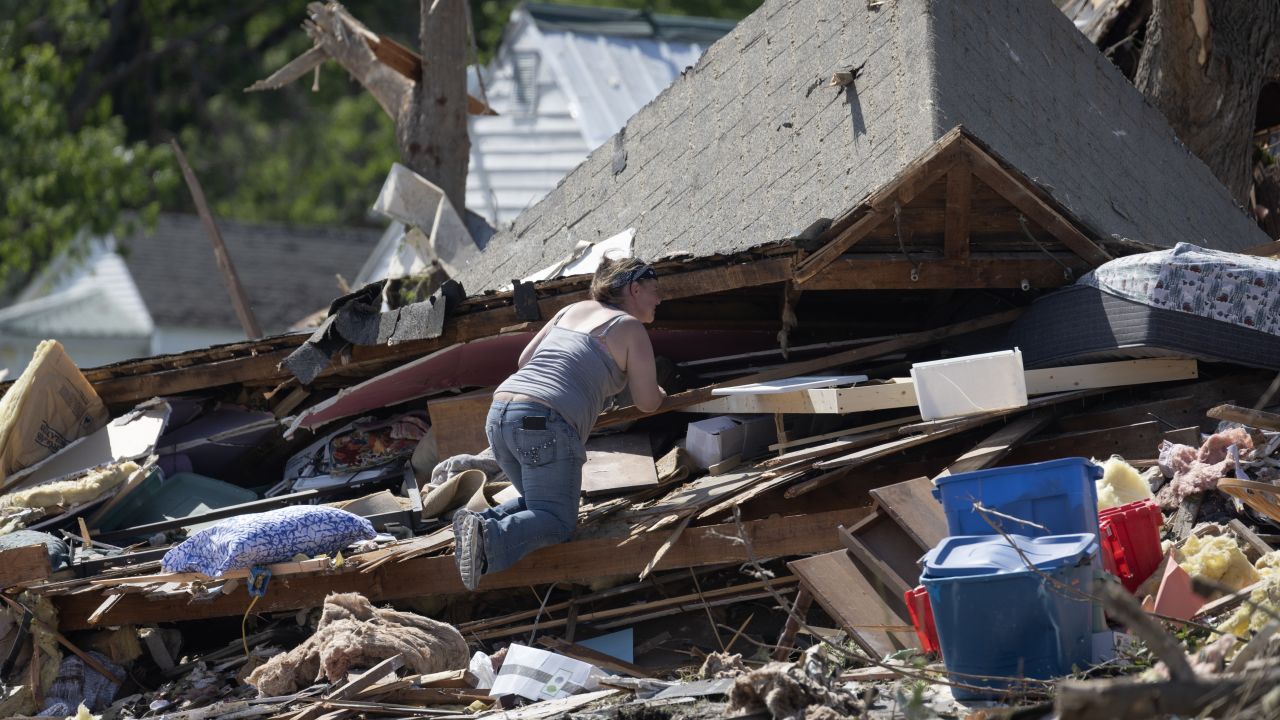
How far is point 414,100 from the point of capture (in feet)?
38.5

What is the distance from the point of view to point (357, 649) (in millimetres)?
5477

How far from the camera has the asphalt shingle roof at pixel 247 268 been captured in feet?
87.2

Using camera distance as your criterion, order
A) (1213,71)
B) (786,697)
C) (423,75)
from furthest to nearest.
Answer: (423,75) < (1213,71) < (786,697)

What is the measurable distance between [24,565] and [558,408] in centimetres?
260

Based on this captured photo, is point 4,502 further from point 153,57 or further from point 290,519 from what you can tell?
point 153,57

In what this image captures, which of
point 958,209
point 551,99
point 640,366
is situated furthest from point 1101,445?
point 551,99

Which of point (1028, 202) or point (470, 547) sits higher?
point (1028, 202)

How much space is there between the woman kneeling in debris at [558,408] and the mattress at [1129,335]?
193 cm

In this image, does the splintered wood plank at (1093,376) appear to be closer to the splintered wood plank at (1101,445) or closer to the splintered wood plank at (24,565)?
the splintered wood plank at (1101,445)

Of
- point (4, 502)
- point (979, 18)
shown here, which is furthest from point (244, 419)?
point (979, 18)

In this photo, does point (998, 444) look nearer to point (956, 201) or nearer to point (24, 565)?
point (956, 201)

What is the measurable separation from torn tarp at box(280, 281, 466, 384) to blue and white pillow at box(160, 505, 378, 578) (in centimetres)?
122

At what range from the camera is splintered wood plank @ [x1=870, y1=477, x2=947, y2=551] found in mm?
5547

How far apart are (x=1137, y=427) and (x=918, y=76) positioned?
2.25 metres
